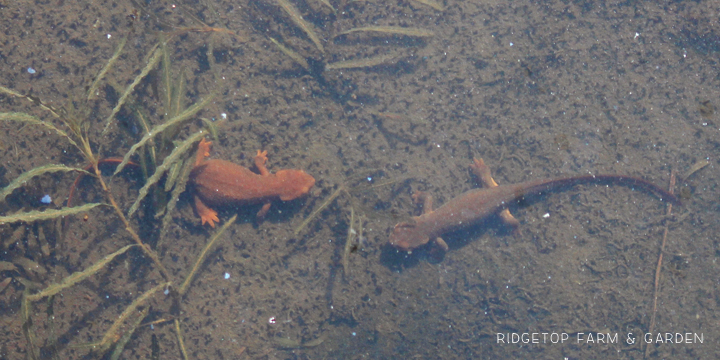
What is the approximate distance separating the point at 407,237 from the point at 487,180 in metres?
1.64

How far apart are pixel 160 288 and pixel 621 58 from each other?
7.99 metres

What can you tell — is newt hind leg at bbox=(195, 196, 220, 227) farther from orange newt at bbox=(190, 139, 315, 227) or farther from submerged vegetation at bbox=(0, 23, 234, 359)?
submerged vegetation at bbox=(0, 23, 234, 359)

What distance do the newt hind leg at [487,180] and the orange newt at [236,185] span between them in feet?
8.82

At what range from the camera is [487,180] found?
617 centimetres

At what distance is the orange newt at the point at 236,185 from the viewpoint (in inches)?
210

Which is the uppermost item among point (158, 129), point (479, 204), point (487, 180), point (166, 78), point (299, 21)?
point (299, 21)

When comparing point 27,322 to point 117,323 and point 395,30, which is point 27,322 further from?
point 395,30

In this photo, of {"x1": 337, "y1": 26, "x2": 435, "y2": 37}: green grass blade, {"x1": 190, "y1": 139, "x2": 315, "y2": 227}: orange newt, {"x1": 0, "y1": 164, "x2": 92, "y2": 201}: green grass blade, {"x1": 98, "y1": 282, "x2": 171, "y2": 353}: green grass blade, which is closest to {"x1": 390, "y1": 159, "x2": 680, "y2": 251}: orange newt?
{"x1": 190, "y1": 139, "x2": 315, "y2": 227}: orange newt

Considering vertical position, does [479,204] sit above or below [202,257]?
above

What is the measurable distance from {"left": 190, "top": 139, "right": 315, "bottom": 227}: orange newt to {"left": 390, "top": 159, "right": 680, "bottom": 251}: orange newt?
1.74 metres

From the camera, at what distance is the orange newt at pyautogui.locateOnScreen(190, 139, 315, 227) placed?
5336 millimetres

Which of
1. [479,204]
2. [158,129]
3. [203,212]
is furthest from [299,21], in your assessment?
[479,204]

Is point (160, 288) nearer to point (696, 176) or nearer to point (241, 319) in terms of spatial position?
point (241, 319)

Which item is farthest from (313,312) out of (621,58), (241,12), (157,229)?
(621,58)
